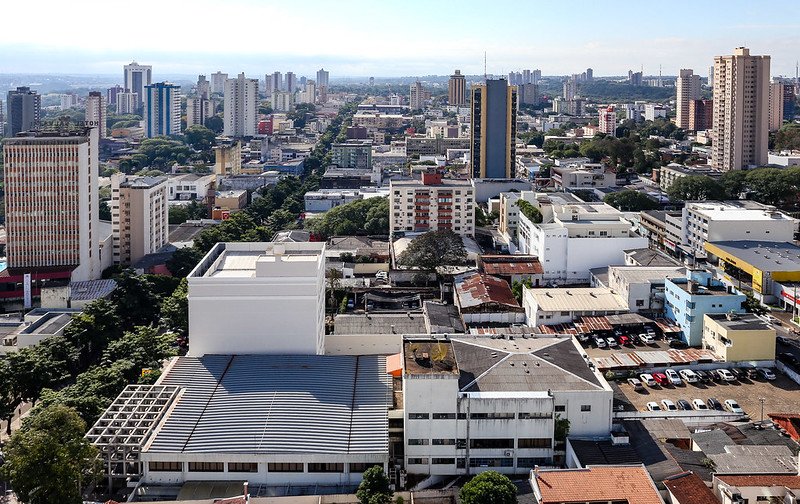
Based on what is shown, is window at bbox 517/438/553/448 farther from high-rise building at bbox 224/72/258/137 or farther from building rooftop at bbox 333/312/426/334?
high-rise building at bbox 224/72/258/137

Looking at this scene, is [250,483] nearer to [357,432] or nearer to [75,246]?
[357,432]

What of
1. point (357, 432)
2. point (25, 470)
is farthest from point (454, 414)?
point (25, 470)

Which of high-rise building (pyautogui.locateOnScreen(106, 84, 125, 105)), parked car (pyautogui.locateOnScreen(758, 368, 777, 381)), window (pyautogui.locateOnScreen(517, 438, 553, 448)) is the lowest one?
window (pyautogui.locateOnScreen(517, 438, 553, 448))

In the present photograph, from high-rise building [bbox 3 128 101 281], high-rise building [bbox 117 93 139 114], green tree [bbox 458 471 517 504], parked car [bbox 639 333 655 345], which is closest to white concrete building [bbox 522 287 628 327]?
parked car [bbox 639 333 655 345]

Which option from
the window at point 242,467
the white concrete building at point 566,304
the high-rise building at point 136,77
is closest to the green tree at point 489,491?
the window at point 242,467

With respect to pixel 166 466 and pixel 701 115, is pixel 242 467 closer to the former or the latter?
pixel 166 466

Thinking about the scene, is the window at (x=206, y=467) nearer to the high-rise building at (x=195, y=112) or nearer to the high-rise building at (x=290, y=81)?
the high-rise building at (x=195, y=112)
